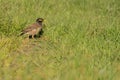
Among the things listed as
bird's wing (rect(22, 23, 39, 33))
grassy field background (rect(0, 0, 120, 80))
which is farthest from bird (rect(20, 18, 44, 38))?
grassy field background (rect(0, 0, 120, 80))

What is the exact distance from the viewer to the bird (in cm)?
1024

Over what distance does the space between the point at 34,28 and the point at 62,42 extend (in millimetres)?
1440

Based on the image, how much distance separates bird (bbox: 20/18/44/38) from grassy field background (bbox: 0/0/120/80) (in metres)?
0.20

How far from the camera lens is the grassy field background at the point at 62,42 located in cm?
697

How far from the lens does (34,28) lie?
34.6 feet

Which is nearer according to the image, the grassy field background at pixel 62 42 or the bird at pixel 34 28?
the grassy field background at pixel 62 42

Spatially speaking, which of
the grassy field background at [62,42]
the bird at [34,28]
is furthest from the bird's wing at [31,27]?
the grassy field background at [62,42]

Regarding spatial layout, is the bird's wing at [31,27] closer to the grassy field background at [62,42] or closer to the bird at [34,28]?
the bird at [34,28]

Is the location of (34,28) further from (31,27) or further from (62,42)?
(62,42)

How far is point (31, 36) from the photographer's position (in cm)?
1089

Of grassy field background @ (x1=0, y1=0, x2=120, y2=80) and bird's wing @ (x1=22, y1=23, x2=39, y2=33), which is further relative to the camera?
bird's wing @ (x1=22, y1=23, x2=39, y2=33)

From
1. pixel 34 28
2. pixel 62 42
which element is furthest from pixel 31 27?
pixel 62 42

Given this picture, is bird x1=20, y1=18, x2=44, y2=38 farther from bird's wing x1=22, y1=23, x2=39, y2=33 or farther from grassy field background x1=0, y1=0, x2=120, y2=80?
grassy field background x1=0, y1=0, x2=120, y2=80

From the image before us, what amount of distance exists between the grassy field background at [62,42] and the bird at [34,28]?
8.0 inches
